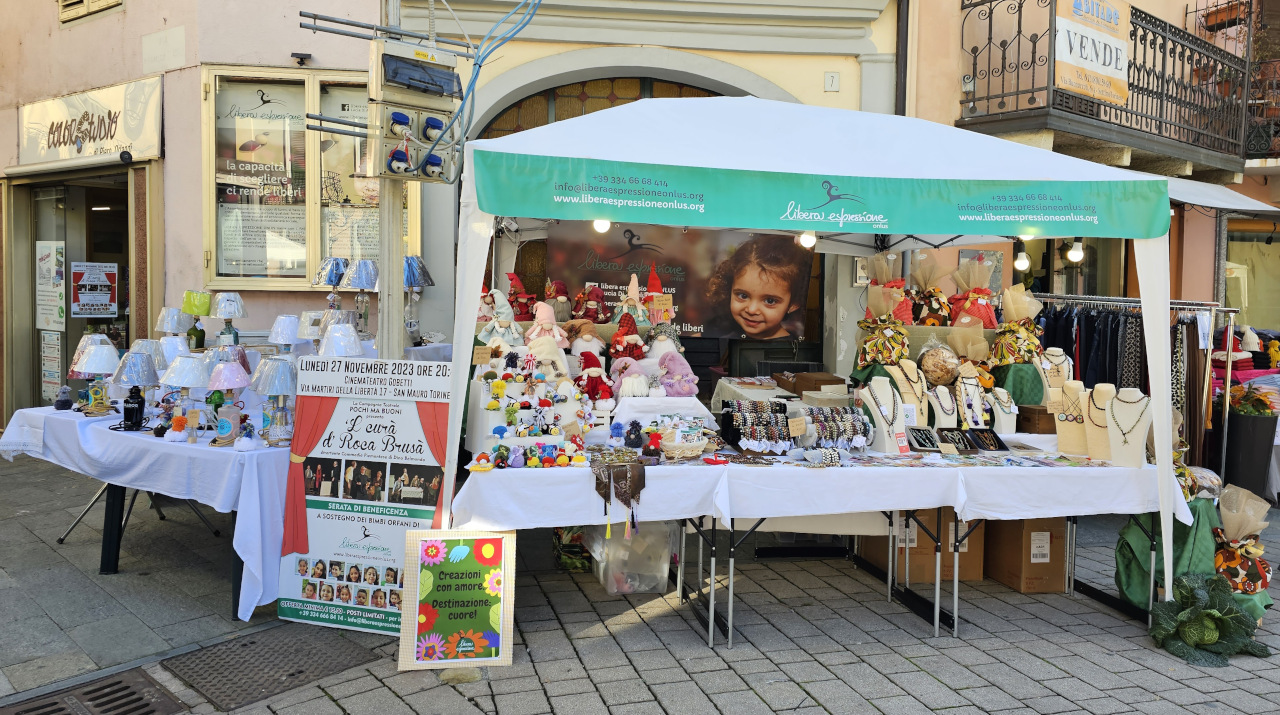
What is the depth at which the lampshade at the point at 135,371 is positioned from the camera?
4973 millimetres

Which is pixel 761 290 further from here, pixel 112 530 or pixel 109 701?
pixel 109 701

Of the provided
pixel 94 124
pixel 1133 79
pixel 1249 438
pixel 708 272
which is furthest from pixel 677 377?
pixel 1133 79

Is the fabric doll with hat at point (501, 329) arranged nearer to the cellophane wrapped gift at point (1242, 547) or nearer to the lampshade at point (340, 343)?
the lampshade at point (340, 343)

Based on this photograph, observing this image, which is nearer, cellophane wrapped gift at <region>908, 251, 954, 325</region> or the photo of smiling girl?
cellophane wrapped gift at <region>908, 251, 954, 325</region>

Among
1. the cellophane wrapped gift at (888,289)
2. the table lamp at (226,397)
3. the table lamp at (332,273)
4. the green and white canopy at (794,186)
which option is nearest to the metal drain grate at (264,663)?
the green and white canopy at (794,186)

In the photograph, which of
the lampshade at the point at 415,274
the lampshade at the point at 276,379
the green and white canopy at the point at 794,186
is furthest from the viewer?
the lampshade at the point at 415,274

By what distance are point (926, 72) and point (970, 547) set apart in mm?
4955

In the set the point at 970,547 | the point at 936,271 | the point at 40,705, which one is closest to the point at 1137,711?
the point at 970,547

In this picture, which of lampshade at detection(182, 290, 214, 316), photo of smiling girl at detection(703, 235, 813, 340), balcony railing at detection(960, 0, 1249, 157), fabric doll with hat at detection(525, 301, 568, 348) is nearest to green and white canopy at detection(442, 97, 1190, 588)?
fabric doll with hat at detection(525, 301, 568, 348)

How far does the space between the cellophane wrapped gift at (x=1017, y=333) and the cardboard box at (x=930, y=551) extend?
52.6 inches

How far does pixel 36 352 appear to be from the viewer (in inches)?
361

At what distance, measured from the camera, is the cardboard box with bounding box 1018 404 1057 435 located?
5.49 metres

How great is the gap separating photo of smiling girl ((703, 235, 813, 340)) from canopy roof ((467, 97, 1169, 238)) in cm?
326

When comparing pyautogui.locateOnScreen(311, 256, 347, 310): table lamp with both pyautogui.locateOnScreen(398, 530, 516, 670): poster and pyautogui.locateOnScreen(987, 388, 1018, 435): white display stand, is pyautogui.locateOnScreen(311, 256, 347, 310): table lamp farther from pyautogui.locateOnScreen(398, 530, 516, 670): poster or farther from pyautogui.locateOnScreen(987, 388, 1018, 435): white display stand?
pyautogui.locateOnScreen(987, 388, 1018, 435): white display stand
